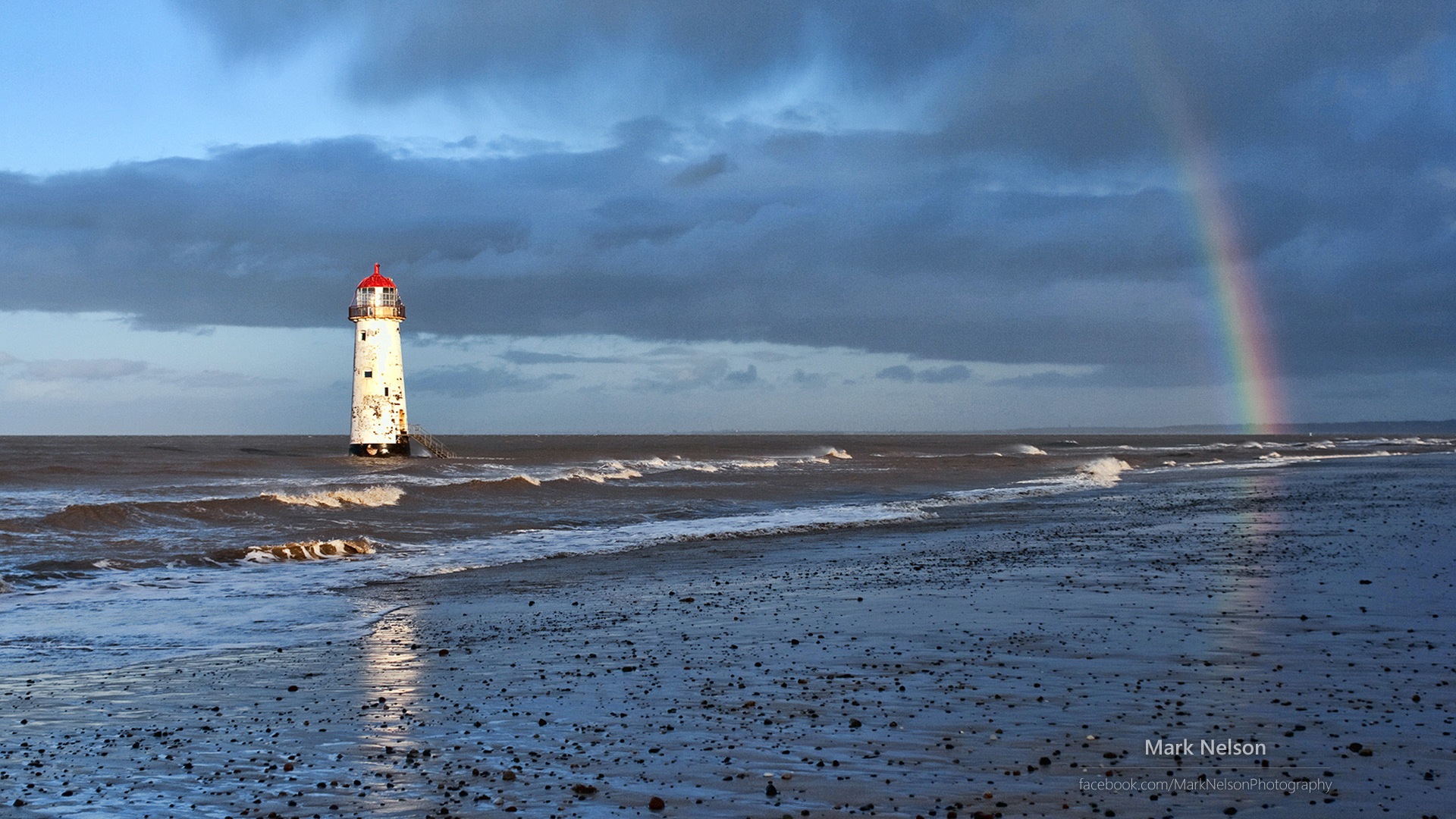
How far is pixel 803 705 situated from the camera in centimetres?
983

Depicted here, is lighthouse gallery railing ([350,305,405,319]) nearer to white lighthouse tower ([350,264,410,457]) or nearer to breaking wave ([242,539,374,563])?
white lighthouse tower ([350,264,410,457])

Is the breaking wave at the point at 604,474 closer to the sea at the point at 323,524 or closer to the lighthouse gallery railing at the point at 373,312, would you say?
the sea at the point at 323,524

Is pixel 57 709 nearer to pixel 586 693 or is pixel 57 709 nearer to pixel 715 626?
pixel 586 693

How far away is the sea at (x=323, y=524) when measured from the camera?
15891 millimetres

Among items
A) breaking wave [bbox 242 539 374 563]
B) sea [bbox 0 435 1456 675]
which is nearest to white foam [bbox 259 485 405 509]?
sea [bbox 0 435 1456 675]

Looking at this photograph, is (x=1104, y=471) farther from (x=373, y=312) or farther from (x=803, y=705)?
(x=803, y=705)

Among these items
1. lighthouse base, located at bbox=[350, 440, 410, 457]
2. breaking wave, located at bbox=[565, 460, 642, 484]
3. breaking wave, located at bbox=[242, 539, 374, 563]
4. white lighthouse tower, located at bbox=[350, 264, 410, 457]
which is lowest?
breaking wave, located at bbox=[242, 539, 374, 563]

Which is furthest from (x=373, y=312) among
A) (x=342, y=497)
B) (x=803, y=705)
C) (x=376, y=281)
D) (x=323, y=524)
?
(x=803, y=705)

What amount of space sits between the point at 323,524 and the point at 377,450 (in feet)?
116

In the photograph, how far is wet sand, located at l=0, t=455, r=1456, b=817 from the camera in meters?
7.38

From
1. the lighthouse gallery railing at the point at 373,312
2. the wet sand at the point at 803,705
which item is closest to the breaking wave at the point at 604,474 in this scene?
the lighthouse gallery railing at the point at 373,312

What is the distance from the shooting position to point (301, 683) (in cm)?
1134

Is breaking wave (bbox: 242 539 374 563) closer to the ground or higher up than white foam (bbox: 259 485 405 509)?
closer to the ground

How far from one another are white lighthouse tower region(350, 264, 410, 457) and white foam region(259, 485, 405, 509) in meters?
23.9
